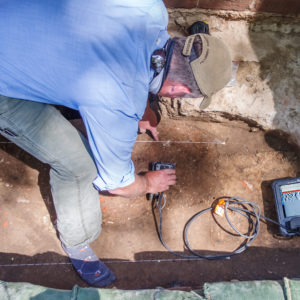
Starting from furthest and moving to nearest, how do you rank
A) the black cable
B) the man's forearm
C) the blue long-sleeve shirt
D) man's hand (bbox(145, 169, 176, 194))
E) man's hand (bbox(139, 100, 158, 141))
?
man's hand (bbox(139, 100, 158, 141)) → the black cable → man's hand (bbox(145, 169, 176, 194)) → the man's forearm → the blue long-sleeve shirt

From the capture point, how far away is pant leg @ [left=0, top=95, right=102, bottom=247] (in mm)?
1767

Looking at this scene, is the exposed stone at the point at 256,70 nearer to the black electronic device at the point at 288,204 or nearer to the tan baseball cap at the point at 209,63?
the black electronic device at the point at 288,204

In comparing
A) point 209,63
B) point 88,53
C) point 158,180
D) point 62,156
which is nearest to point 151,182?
point 158,180

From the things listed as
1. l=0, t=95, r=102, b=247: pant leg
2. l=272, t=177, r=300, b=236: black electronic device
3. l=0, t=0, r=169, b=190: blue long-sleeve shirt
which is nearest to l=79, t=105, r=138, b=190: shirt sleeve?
l=0, t=0, r=169, b=190: blue long-sleeve shirt

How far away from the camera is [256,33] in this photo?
278cm

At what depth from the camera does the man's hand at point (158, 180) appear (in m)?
2.29

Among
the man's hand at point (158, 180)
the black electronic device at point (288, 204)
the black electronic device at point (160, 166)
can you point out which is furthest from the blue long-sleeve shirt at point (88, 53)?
the black electronic device at point (288, 204)

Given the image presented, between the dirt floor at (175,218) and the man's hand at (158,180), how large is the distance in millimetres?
298

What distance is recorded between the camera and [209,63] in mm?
1527

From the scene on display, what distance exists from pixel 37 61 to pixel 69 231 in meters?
1.37

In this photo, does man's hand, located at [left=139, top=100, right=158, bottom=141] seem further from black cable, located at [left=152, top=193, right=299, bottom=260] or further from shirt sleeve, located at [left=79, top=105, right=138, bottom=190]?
shirt sleeve, located at [left=79, top=105, right=138, bottom=190]

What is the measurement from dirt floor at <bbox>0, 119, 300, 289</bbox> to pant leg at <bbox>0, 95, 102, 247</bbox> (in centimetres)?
32

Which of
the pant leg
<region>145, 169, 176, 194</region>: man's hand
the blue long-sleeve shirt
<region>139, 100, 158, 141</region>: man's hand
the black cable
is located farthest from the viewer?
<region>139, 100, 158, 141</region>: man's hand

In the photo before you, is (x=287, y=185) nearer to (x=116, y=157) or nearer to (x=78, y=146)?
(x=116, y=157)
